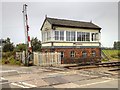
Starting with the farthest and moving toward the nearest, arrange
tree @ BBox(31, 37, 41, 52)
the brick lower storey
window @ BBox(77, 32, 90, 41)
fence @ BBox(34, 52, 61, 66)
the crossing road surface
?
tree @ BBox(31, 37, 41, 52), window @ BBox(77, 32, 90, 41), the brick lower storey, fence @ BBox(34, 52, 61, 66), the crossing road surface

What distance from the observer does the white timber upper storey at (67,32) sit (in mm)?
28320

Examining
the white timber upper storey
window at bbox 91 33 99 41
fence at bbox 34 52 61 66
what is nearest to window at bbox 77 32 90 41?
the white timber upper storey

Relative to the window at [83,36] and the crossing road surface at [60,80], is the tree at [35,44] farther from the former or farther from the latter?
the crossing road surface at [60,80]

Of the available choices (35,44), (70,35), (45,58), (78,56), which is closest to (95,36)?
(78,56)

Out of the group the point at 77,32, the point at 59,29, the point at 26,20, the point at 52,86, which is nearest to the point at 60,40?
the point at 59,29

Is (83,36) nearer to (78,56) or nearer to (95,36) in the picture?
(95,36)

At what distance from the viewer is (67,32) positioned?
29.5 m

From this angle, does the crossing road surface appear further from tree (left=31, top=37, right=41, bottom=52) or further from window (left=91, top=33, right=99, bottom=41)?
tree (left=31, top=37, right=41, bottom=52)

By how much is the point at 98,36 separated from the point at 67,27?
21.1 ft

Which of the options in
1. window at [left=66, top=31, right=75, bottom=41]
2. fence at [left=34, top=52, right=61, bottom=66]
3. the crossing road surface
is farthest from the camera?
window at [left=66, top=31, right=75, bottom=41]

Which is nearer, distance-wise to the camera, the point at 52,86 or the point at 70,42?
the point at 52,86

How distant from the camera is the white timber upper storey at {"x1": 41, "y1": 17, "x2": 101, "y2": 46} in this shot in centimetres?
2832

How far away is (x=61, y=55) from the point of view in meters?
28.8

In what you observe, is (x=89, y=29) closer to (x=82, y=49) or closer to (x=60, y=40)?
(x=82, y=49)
